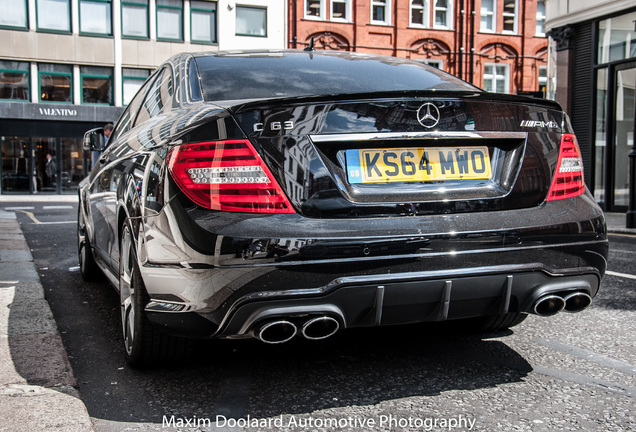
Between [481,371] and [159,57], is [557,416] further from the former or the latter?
[159,57]

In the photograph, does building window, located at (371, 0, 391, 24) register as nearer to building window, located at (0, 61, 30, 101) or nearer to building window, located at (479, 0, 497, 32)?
building window, located at (479, 0, 497, 32)

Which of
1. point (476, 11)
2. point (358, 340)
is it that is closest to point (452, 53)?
point (476, 11)

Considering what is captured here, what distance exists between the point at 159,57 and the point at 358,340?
95.2 feet

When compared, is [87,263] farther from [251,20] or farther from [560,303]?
[251,20]

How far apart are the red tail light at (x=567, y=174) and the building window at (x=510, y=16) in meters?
33.7

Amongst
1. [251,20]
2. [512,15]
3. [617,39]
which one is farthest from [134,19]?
[617,39]

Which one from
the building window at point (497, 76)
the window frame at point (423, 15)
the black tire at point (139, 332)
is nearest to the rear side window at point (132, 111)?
the black tire at point (139, 332)

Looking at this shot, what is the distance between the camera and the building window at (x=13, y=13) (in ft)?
92.5

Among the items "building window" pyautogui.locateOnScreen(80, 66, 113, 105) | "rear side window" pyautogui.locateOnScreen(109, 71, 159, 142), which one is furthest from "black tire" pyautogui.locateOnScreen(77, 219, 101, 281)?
"building window" pyautogui.locateOnScreen(80, 66, 113, 105)

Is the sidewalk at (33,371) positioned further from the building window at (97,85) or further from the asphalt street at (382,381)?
the building window at (97,85)

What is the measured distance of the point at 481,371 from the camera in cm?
317

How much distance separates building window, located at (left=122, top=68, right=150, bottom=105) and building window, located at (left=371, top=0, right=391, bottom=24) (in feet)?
36.2

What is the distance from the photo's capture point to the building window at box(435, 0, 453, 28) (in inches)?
1326

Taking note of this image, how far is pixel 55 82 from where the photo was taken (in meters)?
29.3
